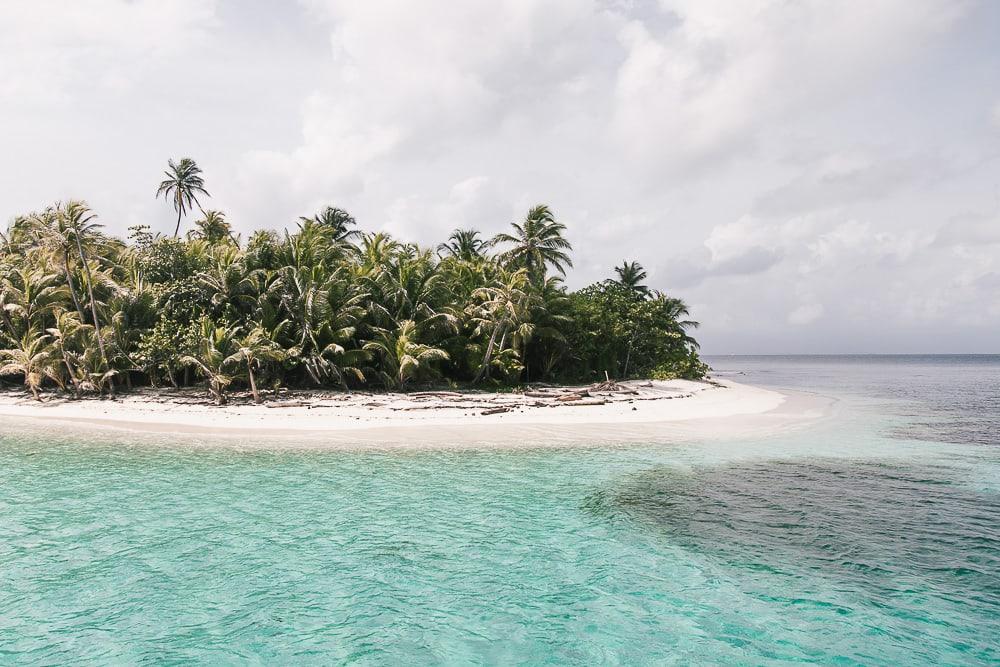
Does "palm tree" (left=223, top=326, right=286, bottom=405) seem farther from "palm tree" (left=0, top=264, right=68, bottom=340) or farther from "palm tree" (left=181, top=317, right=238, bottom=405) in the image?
"palm tree" (left=0, top=264, right=68, bottom=340)

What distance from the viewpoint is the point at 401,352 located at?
2670 cm

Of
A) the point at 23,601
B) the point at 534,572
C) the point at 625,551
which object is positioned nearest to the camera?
the point at 23,601

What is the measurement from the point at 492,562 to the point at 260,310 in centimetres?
2269

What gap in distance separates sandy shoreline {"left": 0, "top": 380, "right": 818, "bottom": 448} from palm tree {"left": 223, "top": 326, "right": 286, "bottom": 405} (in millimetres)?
1468

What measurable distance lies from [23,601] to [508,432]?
1384cm

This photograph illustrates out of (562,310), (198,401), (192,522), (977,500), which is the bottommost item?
(977,500)

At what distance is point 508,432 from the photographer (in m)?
18.8

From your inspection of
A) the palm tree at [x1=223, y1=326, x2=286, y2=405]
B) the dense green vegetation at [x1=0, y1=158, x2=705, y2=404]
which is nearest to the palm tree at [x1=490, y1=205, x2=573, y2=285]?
the dense green vegetation at [x1=0, y1=158, x2=705, y2=404]

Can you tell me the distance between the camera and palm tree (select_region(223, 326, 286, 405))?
23125 mm

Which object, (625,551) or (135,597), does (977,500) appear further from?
A: (135,597)

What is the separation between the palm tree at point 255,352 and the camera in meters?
23.1

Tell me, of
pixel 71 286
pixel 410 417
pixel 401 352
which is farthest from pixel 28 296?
pixel 410 417

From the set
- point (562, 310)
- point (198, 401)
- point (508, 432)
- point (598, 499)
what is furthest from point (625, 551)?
point (562, 310)


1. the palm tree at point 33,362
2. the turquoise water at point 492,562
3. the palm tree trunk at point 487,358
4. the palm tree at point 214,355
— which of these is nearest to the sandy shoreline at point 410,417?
the palm tree at point 214,355
